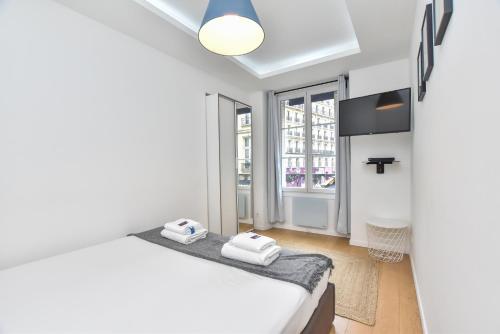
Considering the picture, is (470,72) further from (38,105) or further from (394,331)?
(38,105)

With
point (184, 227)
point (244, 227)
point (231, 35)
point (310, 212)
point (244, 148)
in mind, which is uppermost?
point (231, 35)

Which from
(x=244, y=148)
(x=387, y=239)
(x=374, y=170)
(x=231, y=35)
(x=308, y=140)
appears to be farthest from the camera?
(x=308, y=140)

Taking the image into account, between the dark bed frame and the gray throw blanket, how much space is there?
0.63ft

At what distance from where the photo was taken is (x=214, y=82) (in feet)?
11.6

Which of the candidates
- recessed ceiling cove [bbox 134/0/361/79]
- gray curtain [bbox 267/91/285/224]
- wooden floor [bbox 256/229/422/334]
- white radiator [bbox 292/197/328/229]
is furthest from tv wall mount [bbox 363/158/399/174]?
gray curtain [bbox 267/91/285/224]

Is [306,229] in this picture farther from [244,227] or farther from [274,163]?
[274,163]

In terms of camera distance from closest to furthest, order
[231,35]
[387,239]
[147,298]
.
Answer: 1. [147,298]
2. [231,35]
3. [387,239]

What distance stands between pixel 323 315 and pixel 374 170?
2417 millimetres

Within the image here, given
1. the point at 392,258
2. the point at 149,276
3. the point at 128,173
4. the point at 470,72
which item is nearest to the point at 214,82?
the point at 128,173

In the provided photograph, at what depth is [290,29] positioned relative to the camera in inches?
104

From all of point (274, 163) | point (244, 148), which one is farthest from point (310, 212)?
point (244, 148)

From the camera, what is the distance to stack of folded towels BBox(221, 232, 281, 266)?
1528mm

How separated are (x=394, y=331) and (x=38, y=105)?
3335mm

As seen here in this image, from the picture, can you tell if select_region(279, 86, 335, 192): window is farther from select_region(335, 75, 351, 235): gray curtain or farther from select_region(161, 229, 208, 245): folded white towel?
select_region(161, 229, 208, 245): folded white towel
